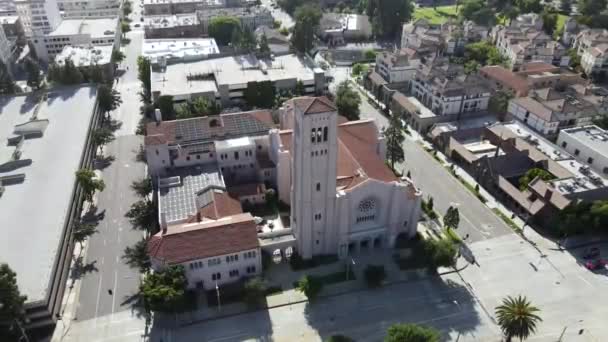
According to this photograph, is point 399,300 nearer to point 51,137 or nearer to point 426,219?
point 426,219

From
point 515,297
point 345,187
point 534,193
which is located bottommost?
point 515,297

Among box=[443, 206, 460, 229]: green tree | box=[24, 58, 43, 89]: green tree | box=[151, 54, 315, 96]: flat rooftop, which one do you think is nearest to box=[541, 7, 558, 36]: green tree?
box=[151, 54, 315, 96]: flat rooftop

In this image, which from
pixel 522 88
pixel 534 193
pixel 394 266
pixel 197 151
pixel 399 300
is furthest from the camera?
pixel 522 88

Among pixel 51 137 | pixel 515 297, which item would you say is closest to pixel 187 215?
pixel 51 137

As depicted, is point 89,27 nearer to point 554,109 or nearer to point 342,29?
point 342,29

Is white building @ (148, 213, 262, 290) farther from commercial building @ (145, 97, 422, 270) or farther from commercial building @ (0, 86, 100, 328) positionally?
commercial building @ (0, 86, 100, 328)

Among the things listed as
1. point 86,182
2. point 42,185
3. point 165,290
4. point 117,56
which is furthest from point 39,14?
point 165,290
